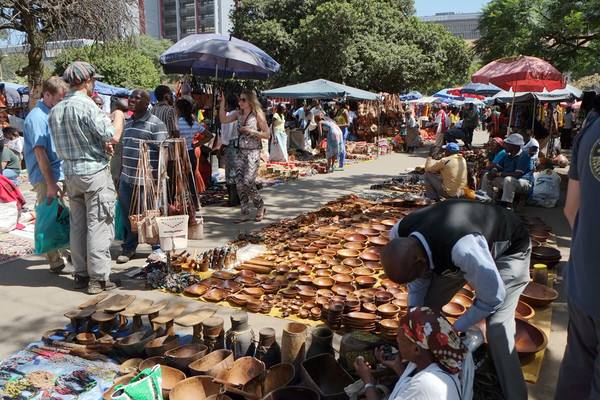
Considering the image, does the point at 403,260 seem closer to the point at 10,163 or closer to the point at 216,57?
the point at 216,57

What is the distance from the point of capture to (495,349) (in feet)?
7.87

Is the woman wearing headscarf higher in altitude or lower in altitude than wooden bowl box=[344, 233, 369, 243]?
higher

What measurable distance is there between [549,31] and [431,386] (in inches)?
452

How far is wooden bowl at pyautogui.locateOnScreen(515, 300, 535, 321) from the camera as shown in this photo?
354cm

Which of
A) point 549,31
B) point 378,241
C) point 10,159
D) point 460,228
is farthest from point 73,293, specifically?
point 549,31

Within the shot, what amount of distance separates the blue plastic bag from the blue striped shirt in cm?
63

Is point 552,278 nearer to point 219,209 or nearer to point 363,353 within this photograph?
point 363,353

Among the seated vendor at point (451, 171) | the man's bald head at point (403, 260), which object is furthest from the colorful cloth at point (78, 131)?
the seated vendor at point (451, 171)

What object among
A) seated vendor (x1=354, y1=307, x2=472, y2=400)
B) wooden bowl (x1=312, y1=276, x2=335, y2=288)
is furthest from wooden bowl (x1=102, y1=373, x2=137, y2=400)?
wooden bowl (x1=312, y1=276, x2=335, y2=288)

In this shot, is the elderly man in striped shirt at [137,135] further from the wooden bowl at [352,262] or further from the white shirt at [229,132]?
the white shirt at [229,132]

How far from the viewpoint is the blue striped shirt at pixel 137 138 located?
450 cm

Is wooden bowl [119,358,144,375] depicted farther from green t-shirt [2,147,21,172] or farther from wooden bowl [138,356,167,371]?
green t-shirt [2,147,21,172]

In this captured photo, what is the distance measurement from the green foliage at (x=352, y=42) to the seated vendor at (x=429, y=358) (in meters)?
18.9

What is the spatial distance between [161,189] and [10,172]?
5937mm
